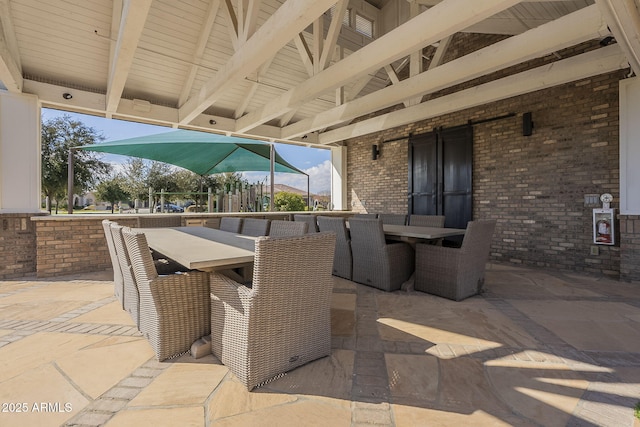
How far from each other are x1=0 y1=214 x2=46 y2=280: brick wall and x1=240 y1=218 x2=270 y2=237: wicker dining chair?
3.41m

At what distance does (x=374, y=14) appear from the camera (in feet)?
22.8

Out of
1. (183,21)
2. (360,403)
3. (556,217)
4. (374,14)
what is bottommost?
(360,403)

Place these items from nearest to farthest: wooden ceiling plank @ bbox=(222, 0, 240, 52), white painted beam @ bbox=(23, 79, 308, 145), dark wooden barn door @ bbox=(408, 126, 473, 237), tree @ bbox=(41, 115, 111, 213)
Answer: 1. wooden ceiling plank @ bbox=(222, 0, 240, 52)
2. white painted beam @ bbox=(23, 79, 308, 145)
3. dark wooden barn door @ bbox=(408, 126, 473, 237)
4. tree @ bbox=(41, 115, 111, 213)

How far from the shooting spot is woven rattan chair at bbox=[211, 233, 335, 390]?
180 centimetres

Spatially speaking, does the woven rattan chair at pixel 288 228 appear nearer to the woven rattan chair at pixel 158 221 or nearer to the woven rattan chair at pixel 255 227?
the woven rattan chair at pixel 255 227

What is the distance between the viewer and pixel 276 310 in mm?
1870

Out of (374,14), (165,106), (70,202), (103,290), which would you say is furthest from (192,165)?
(374,14)

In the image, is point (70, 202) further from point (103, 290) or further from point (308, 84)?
point (308, 84)

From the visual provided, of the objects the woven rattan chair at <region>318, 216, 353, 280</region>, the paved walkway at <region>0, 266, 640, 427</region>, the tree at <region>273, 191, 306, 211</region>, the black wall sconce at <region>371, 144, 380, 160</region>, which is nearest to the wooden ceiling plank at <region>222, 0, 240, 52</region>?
the woven rattan chair at <region>318, 216, 353, 280</region>

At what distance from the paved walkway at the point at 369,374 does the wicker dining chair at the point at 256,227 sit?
136cm

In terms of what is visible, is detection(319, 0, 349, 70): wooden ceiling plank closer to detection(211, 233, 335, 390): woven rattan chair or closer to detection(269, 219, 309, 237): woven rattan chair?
detection(269, 219, 309, 237): woven rattan chair

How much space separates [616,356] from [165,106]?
23.4 feet

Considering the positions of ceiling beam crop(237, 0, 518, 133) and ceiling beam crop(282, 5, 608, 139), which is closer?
ceiling beam crop(237, 0, 518, 133)

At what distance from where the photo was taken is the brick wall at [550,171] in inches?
181
